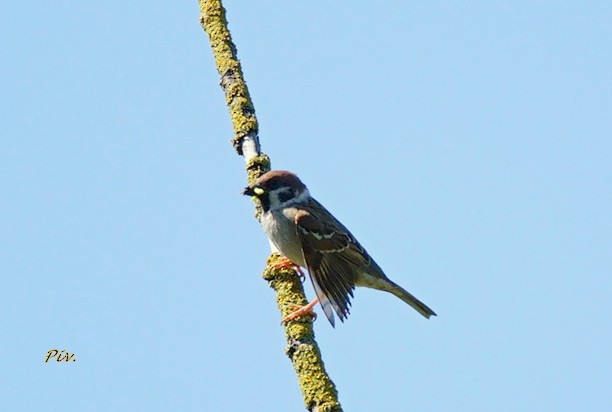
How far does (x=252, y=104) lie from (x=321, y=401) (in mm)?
2354

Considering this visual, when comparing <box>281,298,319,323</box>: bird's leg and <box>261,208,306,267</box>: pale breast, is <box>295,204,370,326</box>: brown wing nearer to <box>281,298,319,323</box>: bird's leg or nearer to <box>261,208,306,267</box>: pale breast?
<box>261,208,306,267</box>: pale breast

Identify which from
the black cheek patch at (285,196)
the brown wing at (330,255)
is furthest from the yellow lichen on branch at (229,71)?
the brown wing at (330,255)

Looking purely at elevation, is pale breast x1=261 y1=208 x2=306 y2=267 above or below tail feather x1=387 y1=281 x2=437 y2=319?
above

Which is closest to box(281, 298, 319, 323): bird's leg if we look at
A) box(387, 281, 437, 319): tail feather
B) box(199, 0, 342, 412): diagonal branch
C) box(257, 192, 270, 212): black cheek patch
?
box(199, 0, 342, 412): diagonal branch

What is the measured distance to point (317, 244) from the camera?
21.7ft

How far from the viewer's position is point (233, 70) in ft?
20.7

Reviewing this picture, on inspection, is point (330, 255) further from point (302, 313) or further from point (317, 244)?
point (302, 313)

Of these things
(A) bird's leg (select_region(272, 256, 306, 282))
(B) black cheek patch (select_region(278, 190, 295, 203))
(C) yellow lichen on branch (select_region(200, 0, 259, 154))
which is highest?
(C) yellow lichen on branch (select_region(200, 0, 259, 154))

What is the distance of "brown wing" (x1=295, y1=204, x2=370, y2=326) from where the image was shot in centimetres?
612

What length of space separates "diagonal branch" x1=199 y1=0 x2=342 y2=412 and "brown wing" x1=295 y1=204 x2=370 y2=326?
0.25 meters

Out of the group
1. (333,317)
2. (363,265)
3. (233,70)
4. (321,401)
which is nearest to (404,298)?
(363,265)

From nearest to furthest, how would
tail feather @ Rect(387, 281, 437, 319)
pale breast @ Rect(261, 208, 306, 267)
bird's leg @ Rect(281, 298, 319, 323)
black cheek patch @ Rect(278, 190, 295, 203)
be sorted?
bird's leg @ Rect(281, 298, 319, 323)
pale breast @ Rect(261, 208, 306, 267)
black cheek patch @ Rect(278, 190, 295, 203)
tail feather @ Rect(387, 281, 437, 319)

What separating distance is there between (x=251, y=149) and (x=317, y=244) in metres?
0.86

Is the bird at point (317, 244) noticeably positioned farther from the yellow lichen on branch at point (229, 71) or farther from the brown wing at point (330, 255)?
the yellow lichen on branch at point (229, 71)
